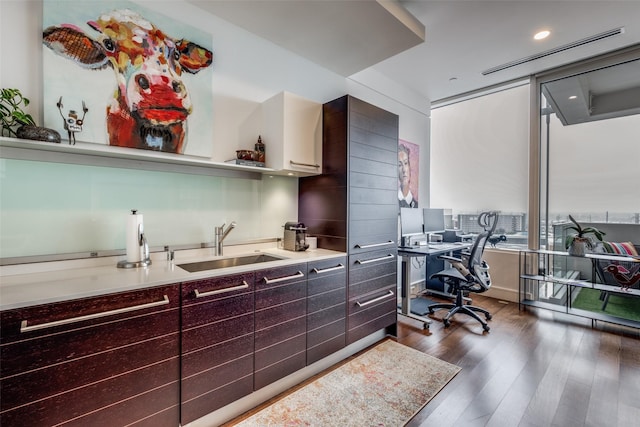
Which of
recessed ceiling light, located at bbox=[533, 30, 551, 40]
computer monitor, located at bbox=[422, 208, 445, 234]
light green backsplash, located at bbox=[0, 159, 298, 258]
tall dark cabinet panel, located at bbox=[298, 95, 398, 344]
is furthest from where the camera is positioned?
computer monitor, located at bbox=[422, 208, 445, 234]

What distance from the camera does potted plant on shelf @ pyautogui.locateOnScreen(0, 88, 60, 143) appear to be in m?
1.37

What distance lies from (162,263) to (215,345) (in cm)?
68

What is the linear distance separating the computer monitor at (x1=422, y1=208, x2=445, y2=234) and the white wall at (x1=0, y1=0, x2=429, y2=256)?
1.74 m

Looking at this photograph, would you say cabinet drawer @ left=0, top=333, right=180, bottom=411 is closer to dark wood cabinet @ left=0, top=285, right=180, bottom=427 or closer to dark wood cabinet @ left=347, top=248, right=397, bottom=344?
dark wood cabinet @ left=0, top=285, right=180, bottom=427

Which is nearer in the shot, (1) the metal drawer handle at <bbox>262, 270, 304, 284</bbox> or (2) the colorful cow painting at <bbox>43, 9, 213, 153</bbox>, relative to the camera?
(2) the colorful cow painting at <bbox>43, 9, 213, 153</bbox>

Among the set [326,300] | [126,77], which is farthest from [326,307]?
[126,77]

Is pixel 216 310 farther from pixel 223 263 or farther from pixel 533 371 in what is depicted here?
pixel 533 371

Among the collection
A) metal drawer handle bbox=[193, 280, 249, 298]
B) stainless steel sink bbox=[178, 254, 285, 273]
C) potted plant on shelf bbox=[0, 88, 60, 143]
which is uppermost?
potted plant on shelf bbox=[0, 88, 60, 143]

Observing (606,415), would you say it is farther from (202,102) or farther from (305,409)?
(202,102)

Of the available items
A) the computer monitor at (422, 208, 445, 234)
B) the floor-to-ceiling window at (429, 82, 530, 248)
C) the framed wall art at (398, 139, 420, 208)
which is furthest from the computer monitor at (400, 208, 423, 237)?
the floor-to-ceiling window at (429, 82, 530, 248)

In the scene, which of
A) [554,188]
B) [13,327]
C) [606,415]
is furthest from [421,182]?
[13,327]

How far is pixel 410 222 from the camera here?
137 inches

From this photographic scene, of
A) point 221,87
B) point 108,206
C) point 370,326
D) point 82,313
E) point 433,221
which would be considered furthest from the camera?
point 433,221

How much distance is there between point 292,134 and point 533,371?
2751mm
